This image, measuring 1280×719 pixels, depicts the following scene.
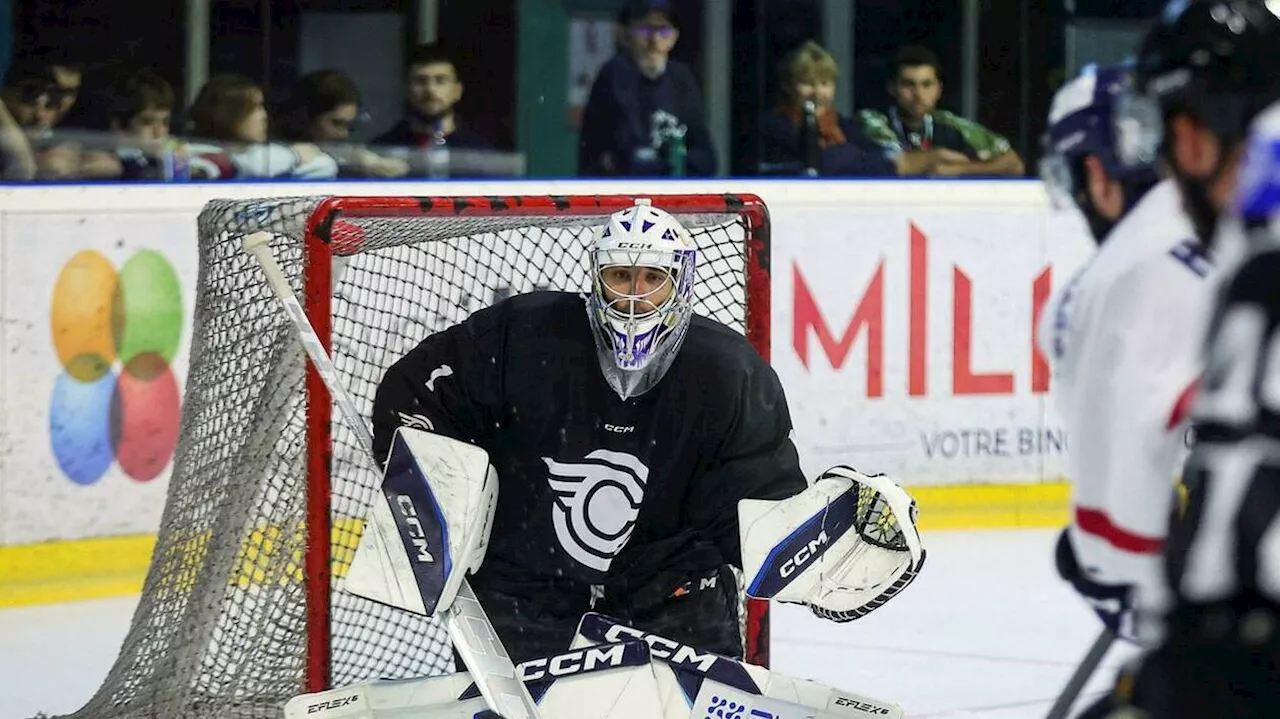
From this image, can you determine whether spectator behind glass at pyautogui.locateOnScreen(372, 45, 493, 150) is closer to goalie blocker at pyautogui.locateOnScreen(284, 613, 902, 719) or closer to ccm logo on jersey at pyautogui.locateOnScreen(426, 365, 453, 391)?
ccm logo on jersey at pyautogui.locateOnScreen(426, 365, 453, 391)

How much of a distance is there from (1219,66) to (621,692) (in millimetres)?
1345

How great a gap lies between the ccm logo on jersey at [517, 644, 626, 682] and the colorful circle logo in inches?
83.8

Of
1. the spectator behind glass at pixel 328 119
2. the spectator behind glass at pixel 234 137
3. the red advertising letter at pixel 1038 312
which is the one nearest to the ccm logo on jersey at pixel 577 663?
the spectator behind glass at pixel 234 137

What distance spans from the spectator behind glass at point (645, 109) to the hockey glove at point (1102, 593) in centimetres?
378

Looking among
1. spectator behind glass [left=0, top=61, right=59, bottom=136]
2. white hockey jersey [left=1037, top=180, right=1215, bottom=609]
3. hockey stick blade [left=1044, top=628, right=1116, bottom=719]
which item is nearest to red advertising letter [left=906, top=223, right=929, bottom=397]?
spectator behind glass [left=0, top=61, right=59, bottom=136]

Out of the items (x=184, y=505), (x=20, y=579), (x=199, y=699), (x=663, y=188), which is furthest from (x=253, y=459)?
(x=663, y=188)

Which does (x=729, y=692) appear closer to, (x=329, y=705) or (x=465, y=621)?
(x=465, y=621)

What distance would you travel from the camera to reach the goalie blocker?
2.75 meters

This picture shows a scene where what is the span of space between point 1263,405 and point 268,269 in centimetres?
174

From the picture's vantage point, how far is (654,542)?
Result: 10.2ft

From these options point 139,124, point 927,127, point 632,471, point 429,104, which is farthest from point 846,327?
point 632,471

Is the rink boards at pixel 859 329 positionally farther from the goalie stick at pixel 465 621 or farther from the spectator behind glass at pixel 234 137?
the goalie stick at pixel 465 621

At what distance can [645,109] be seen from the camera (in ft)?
18.4

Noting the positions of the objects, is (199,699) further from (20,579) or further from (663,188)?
(663,188)
